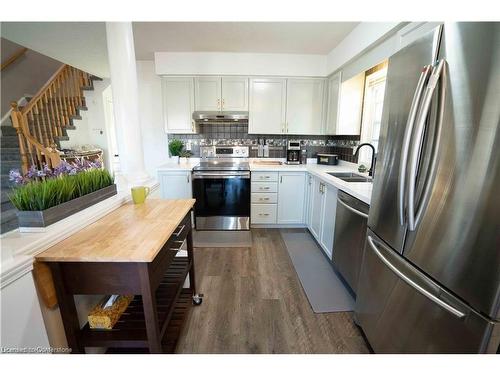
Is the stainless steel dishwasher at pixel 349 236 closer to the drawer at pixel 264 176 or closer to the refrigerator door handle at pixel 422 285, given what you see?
the refrigerator door handle at pixel 422 285

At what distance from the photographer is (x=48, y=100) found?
404 cm

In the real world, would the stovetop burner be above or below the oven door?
above

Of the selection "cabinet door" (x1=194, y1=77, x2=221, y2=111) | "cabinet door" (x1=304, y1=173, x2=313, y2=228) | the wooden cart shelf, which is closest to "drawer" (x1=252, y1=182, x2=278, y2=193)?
"cabinet door" (x1=304, y1=173, x2=313, y2=228)

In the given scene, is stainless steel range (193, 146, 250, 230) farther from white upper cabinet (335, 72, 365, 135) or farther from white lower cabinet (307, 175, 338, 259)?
white upper cabinet (335, 72, 365, 135)

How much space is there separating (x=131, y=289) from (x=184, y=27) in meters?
2.54

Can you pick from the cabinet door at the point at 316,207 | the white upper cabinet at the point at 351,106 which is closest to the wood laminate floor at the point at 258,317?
the cabinet door at the point at 316,207

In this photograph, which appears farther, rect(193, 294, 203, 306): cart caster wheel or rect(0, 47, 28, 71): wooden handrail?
rect(0, 47, 28, 71): wooden handrail

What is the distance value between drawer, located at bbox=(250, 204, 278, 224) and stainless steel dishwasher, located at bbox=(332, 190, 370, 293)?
3.81 ft

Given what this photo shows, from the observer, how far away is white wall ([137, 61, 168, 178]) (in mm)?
3428

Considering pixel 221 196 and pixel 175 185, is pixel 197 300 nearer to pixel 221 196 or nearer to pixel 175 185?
pixel 221 196

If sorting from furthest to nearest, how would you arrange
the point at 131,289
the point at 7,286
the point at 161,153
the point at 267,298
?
the point at 161,153 < the point at 267,298 < the point at 131,289 < the point at 7,286

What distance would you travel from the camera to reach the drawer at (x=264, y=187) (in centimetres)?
312
